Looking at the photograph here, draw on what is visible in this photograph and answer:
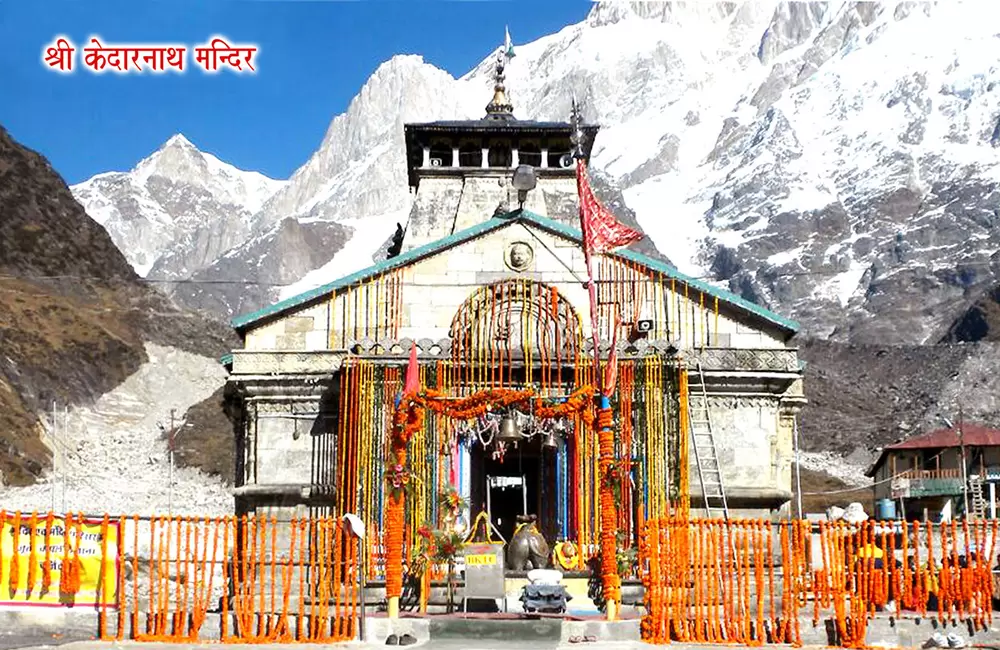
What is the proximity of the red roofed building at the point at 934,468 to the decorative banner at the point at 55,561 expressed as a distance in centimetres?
5924

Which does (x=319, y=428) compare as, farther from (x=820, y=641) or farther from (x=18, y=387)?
(x=18, y=387)

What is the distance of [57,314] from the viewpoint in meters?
113

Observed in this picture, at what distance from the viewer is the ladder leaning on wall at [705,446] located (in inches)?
1121

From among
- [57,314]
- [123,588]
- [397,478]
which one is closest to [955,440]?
[397,478]

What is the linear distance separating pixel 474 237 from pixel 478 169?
15105 millimetres

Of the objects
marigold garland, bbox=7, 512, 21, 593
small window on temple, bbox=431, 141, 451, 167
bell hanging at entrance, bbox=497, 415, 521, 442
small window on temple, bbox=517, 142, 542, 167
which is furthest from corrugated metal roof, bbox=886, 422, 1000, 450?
marigold garland, bbox=7, 512, 21, 593

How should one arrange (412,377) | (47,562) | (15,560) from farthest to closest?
(412,377) < (47,562) < (15,560)

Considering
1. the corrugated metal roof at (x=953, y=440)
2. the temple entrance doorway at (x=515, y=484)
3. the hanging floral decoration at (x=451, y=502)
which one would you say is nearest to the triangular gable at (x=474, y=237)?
the temple entrance doorway at (x=515, y=484)

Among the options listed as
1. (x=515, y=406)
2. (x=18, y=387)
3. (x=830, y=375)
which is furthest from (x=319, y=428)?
(x=830, y=375)

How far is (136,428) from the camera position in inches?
3994

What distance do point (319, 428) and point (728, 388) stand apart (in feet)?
29.5

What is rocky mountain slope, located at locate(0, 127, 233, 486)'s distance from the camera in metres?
97.4

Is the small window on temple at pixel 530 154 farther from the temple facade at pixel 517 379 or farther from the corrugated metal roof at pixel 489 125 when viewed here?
the temple facade at pixel 517 379

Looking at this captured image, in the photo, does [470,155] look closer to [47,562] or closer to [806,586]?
[806,586]
